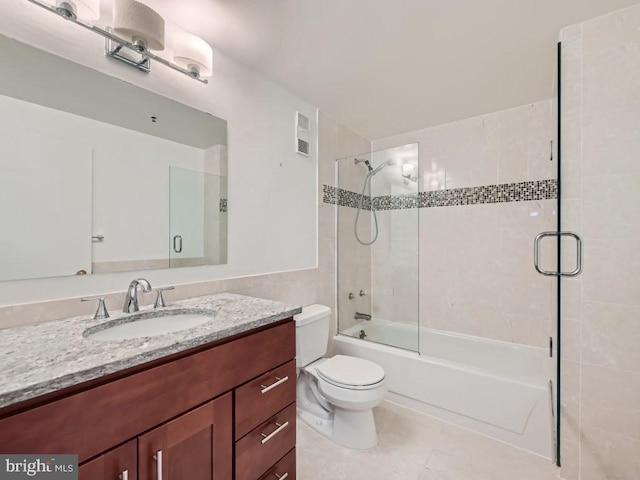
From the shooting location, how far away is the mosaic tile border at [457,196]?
223 centimetres

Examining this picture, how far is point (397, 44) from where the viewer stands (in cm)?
155

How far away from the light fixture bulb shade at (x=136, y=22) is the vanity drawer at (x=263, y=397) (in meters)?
1.43

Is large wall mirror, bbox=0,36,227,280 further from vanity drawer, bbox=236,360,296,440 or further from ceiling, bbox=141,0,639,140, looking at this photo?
vanity drawer, bbox=236,360,296,440

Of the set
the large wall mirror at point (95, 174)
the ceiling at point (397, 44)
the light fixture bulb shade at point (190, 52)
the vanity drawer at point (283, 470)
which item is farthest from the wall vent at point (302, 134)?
the vanity drawer at point (283, 470)

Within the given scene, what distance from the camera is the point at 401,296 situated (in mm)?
2727

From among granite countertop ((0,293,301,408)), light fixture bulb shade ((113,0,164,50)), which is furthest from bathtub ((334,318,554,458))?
light fixture bulb shade ((113,0,164,50))

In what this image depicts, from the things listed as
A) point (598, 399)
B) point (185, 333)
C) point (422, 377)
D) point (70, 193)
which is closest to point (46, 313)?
point (70, 193)

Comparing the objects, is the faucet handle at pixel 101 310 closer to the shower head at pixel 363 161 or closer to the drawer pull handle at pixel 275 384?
the drawer pull handle at pixel 275 384

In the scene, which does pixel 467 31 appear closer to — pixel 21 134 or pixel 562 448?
pixel 21 134

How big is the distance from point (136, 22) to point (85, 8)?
16 cm

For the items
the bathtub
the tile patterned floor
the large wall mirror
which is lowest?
the tile patterned floor

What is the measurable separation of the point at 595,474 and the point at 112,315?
7.72ft

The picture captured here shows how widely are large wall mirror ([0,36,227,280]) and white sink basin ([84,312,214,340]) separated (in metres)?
0.26

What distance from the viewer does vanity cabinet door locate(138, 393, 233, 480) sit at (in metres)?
0.77
